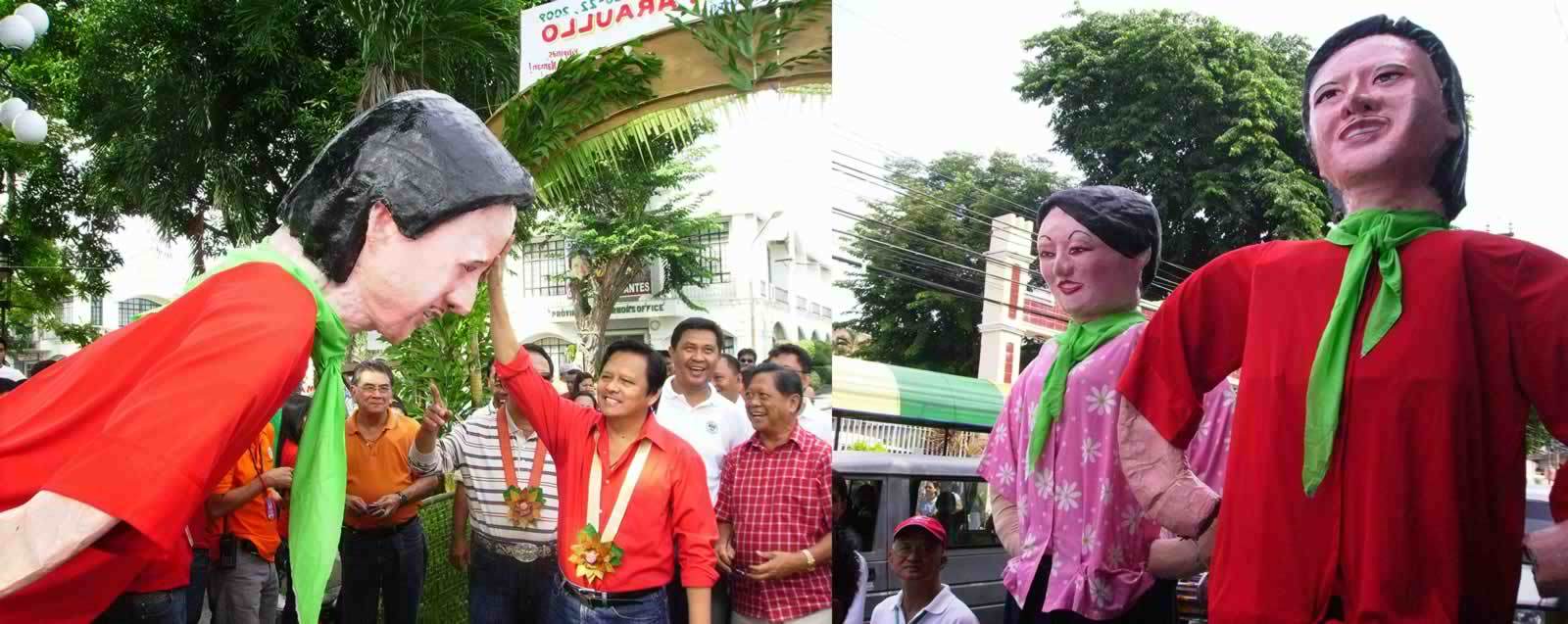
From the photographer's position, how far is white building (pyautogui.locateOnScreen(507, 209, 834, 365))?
3594 mm

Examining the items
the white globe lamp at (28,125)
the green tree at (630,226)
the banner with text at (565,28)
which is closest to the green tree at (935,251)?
the green tree at (630,226)

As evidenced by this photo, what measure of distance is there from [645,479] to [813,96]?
1149mm

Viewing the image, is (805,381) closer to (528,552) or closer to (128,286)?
(528,552)

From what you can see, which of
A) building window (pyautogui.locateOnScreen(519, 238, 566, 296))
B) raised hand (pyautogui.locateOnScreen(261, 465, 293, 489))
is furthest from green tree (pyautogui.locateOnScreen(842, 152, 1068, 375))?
building window (pyautogui.locateOnScreen(519, 238, 566, 296))

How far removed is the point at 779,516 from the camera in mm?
3623

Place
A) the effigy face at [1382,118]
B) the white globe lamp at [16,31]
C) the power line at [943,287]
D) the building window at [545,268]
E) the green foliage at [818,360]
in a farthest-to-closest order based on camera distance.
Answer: the white globe lamp at [16,31]
the building window at [545,268]
the green foliage at [818,360]
the power line at [943,287]
the effigy face at [1382,118]

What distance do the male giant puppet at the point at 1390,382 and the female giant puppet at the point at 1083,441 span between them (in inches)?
14.4

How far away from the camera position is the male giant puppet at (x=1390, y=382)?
1723 millimetres

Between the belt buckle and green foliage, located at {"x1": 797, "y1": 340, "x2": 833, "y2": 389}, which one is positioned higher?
green foliage, located at {"x1": 797, "y1": 340, "x2": 833, "y2": 389}

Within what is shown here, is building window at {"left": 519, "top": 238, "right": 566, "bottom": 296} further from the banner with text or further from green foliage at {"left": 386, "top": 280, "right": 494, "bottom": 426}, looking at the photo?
the banner with text

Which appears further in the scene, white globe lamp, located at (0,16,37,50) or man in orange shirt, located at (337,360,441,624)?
white globe lamp, located at (0,16,37,50)

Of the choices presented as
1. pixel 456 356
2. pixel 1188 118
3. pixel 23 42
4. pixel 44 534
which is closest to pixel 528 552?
pixel 456 356

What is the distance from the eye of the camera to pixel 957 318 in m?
2.64

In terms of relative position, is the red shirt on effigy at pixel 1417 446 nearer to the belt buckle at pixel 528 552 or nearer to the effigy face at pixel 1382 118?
the effigy face at pixel 1382 118
